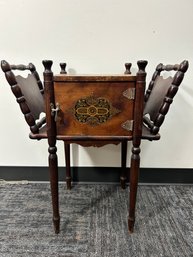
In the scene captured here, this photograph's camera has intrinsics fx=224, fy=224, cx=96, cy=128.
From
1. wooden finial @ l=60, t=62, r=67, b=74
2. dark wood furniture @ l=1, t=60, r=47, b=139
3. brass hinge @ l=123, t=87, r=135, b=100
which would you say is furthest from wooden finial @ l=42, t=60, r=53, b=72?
wooden finial @ l=60, t=62, r=67, b=74

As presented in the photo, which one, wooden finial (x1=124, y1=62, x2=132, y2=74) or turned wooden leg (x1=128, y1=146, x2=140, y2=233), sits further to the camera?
wooden finial (x1=124, y1=62, x2=132, y2=74)

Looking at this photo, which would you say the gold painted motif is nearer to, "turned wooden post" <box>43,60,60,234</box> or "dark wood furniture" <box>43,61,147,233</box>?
"dark wood furniture" <box>43,61,147,233</box>

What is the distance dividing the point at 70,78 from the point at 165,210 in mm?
905

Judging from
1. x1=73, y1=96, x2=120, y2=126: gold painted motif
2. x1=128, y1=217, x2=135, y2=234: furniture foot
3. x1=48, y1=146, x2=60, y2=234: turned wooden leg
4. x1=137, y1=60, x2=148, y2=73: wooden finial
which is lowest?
x1=128, y1=217, x2=135, y2=234: furniture foot

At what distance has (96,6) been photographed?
1.25 metres

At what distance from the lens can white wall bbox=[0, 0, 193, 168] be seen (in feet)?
4.12

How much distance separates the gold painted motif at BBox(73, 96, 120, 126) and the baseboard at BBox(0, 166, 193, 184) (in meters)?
0.68

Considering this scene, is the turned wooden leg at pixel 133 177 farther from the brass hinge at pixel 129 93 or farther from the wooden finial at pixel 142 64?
the wooden finial at pixel 142 64

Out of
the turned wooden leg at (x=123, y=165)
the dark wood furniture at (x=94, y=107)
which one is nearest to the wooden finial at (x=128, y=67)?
the dark wood furniture at (x=94, y=107)

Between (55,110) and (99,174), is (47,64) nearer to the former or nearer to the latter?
(55,110)

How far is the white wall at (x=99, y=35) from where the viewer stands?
1256mm

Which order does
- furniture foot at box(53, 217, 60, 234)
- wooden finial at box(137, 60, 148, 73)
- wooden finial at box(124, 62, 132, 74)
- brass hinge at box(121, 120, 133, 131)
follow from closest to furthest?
1. wooden finial at box(137, 60, 148, 73)
2. brass hinge at box(121, 120, 133, 131)
3. furniture foot at box(53, 217, 60, 234)
4. wooden finial at box(124, 62, 132, 74)

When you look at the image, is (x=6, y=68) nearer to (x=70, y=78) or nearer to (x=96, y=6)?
(x=70, y=78)

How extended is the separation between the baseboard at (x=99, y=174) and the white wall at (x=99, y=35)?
35 cm
